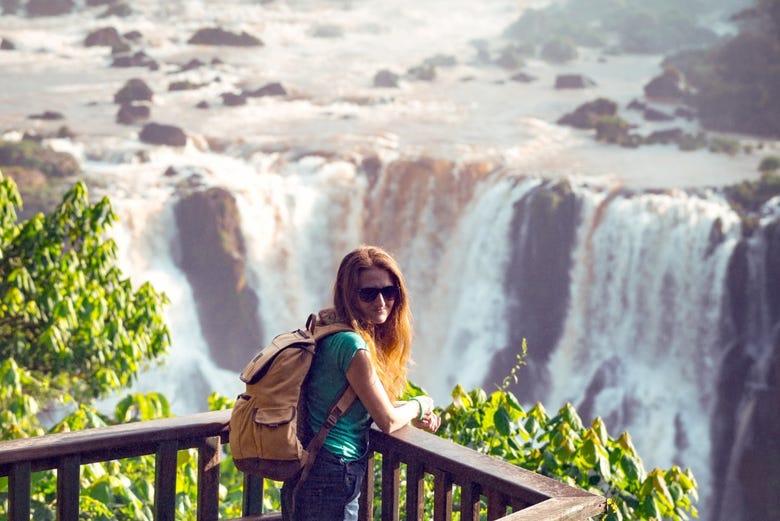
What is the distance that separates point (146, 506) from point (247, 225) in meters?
12.4

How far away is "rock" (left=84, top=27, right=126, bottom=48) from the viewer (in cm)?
1695

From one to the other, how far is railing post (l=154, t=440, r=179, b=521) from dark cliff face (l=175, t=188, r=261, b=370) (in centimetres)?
1318

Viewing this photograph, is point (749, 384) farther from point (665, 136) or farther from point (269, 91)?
point (269, 91)

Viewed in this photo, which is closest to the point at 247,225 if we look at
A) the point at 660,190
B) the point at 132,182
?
the point at 132,182

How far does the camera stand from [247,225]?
16953 mm

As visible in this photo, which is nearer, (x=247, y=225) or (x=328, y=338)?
(x=328, y=338)

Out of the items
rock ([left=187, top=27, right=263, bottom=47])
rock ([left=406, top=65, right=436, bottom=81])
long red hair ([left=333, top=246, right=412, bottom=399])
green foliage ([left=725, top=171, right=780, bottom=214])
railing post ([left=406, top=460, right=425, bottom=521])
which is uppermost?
long red hair ([left=333, top=246, right=412, bottom=399])

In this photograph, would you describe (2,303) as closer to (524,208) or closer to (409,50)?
(524,208)

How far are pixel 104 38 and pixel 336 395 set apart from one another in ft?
48.4

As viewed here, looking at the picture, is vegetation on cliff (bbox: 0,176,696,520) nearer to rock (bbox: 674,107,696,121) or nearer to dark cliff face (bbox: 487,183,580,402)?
dark cliff face (bbox: 487,183,580,402)

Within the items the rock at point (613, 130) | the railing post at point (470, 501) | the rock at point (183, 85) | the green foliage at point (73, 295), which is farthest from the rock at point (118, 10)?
the railing post at point (470, 501)

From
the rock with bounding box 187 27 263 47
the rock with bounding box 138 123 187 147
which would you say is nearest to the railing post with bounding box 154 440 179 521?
the rock with bounding box 138 123 187 147

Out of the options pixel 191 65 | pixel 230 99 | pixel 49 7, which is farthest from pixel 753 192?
pixel 49 7

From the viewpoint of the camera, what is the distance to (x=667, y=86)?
19.4 metres
